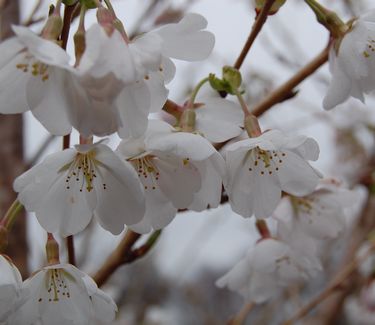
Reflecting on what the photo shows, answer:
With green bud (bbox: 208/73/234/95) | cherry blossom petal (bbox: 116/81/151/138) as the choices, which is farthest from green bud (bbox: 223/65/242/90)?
cherry blossom petal (bbox: 116/81/151/138)

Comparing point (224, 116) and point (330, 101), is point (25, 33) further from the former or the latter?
point (330, 101)

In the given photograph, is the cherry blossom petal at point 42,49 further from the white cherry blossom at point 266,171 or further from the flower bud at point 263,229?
the flower bud at point 263,229

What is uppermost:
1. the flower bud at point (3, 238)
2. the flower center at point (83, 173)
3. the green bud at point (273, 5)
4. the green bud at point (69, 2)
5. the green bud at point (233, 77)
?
the green bud at point (69, 2)

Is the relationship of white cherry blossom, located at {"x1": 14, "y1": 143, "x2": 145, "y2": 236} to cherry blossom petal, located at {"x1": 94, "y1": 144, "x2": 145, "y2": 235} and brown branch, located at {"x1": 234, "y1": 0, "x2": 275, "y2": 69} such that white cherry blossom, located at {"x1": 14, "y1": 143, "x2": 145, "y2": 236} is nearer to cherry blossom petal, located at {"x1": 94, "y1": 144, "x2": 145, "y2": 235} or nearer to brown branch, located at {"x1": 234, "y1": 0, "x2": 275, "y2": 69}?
cherry blossom petal, located at {"x1": 94, "y1": 144, "x2": 145, "y2": 235}

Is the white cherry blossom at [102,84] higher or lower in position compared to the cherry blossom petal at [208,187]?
higher

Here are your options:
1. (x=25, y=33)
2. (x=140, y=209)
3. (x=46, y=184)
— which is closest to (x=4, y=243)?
(x=46, y=184)

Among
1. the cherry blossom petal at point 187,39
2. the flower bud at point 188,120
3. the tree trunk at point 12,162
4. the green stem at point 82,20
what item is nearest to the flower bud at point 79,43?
the green stem at point 82,20
